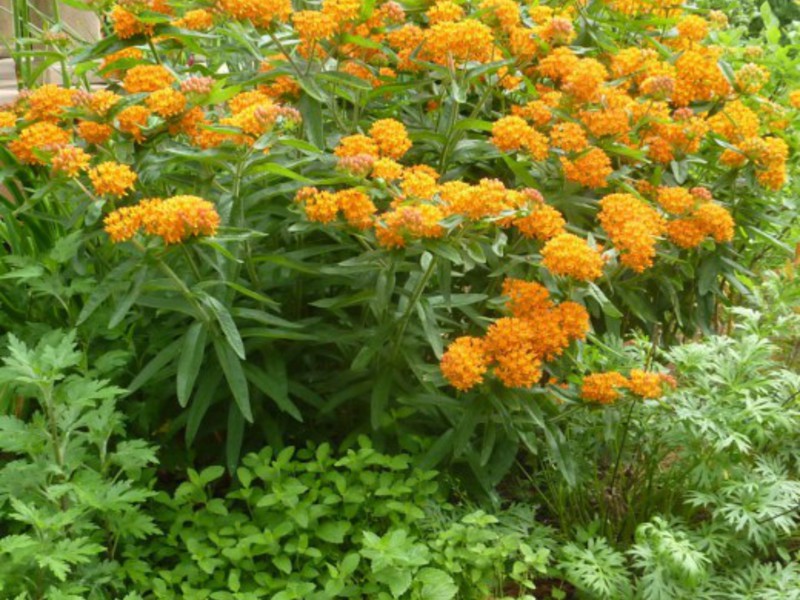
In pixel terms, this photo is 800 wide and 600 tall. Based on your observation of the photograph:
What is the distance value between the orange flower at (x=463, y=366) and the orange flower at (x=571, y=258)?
0.28m

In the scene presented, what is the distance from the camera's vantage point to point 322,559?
2521 mm

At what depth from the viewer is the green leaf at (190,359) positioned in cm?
240

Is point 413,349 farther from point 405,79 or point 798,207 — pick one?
point 798,207

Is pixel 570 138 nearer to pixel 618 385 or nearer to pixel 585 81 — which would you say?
pixel 585 81

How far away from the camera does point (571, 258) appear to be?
7.93ft

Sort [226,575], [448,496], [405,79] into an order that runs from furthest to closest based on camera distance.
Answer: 1. [405,79]
2. [448,496]
3. [226,575]

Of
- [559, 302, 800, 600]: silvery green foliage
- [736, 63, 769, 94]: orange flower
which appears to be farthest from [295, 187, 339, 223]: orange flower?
[736, 63, 769, 94]: orange flower

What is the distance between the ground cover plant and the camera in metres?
2.40

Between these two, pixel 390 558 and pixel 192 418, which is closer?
pixel 390 558

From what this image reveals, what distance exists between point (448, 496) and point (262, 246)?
888 millimetres

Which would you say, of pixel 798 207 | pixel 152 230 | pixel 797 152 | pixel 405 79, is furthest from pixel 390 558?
pixel 797 152

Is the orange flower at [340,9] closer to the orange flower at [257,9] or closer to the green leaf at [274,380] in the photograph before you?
the orange flower at [257,9]

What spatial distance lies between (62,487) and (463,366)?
0.95m

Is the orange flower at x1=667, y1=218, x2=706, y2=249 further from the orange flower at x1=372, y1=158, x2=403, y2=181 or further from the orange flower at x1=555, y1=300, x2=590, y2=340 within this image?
the orange flower at x1=372, y1=158, x2=403, y2=181
